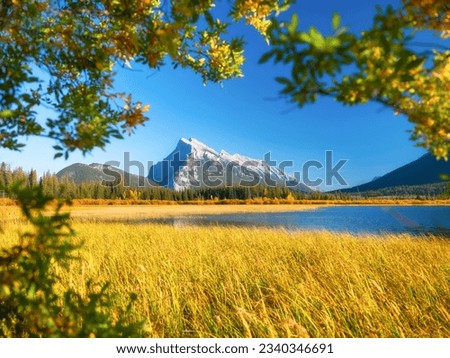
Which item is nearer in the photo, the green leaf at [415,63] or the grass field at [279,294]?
the green leaf at [415,63]

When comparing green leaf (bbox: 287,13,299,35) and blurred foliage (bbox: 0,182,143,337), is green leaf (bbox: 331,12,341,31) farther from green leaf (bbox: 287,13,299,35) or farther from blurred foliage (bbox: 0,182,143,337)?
blurred foliage (bbox: 0,182,143,337)

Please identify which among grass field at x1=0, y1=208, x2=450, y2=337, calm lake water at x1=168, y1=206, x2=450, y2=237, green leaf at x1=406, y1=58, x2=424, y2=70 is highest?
green leaf at x1=406, y1=58, x2=424, y2=70

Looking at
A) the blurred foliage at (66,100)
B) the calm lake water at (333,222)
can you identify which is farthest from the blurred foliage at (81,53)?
the calm lake water at (333,222)

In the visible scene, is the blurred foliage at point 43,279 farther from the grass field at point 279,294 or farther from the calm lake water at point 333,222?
the calm lake water at point 333,222

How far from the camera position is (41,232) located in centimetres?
235

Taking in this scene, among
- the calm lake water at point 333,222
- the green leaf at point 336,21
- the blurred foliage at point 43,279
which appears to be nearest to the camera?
the green leaf at point 336,21

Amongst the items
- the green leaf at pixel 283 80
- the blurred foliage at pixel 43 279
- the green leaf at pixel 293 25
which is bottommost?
the blurred foliage at pixel 43 279

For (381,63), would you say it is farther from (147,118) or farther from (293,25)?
(147,118)

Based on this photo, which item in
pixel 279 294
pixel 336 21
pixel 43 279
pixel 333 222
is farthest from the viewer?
pixel 333 222

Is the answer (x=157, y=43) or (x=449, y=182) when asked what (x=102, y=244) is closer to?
(x=157, y=43)

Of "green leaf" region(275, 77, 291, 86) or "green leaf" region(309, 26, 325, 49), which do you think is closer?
"green leaf" region(309, 26, 325, 49)

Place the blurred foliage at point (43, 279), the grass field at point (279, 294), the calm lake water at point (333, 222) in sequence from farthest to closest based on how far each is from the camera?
the calm lake water at point (333, 222) < the grass field at point (279, 294) < the blurred foliage at point (43, 279)

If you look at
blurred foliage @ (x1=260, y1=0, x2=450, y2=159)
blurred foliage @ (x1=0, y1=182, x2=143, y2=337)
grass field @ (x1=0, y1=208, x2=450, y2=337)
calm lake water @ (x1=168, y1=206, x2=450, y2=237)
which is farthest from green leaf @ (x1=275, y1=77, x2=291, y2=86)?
calm lake water @ (x1=168, y1=206, x2=450, y2=237)

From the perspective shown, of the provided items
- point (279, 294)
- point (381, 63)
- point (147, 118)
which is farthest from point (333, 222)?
point (381, 63)
